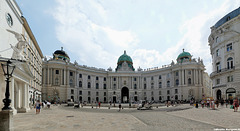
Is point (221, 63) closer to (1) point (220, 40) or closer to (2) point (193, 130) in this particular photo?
(1) point (220, 40)

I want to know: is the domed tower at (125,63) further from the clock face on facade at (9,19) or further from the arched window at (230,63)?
the clock face on facade at (9,19)

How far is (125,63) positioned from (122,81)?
10.9 meters

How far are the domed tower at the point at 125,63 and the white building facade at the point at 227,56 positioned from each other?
176 feet

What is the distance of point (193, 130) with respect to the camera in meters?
12.0

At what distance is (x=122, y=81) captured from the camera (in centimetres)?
9569

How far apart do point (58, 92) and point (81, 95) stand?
13.0 m

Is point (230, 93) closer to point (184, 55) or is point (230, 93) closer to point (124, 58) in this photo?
point (184, 55)

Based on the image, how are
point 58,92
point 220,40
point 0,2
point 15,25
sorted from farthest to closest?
point 58,92, point 220,40, point 15,25, point 0,2

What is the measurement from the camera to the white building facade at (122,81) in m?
74.9

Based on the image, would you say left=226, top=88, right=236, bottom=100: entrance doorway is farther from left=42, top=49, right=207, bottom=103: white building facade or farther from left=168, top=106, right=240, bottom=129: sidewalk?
left=42, top=49, right=207, bottom=103: white building facade

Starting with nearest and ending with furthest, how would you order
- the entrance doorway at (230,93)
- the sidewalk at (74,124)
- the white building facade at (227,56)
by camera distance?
the sidewalk at (74,124)
the white building facade at (227,56)
the entrance doorway at (230,93)

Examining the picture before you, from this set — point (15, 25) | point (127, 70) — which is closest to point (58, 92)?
point (127, 70)

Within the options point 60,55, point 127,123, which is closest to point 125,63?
point 60,55

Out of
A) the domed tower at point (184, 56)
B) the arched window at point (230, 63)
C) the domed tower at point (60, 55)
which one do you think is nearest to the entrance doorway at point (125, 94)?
the domed tower at point (184, 56)
